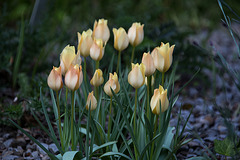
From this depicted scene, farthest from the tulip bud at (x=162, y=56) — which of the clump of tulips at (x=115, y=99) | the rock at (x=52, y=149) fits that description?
the rock at (x=52, y=149)

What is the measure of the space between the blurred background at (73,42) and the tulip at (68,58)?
43 centimetres

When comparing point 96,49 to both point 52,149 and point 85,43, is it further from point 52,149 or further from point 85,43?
point 52,149

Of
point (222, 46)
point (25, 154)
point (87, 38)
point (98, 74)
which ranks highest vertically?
point (87, 38)

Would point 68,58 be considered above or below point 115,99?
above

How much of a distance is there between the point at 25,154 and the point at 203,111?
1349 millimetres

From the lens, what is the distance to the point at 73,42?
2.26 metres

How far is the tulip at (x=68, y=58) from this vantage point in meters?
1.18

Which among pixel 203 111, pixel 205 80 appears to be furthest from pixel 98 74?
pixel 205 80

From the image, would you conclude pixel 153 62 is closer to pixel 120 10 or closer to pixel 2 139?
pixel 2 139

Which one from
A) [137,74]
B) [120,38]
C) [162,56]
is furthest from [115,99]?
[120,38]

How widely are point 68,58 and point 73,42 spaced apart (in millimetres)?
1098

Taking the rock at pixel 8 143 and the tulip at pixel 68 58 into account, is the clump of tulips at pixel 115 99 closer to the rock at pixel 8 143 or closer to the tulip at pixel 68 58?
the tulip at pixel 68 58

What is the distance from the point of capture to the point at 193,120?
212 cm

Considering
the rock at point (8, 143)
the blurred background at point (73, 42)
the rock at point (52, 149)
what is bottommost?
the rock at point (52, 149)
